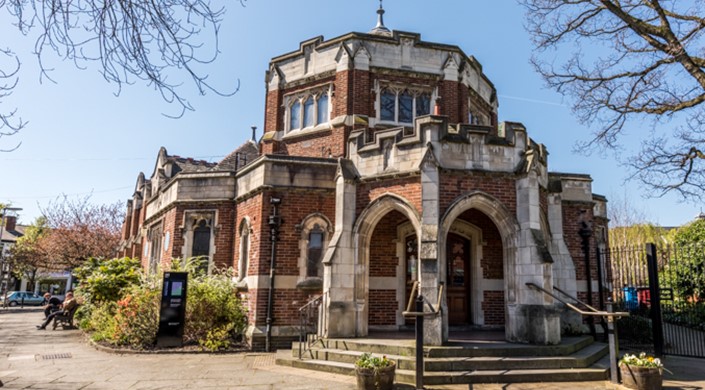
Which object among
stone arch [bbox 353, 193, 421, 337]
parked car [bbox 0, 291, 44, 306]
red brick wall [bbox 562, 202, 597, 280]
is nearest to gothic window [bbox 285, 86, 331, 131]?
stone arch [bbox 353, 193, 421, 337]

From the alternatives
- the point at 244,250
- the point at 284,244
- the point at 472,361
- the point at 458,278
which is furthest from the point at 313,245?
the point at 472,361

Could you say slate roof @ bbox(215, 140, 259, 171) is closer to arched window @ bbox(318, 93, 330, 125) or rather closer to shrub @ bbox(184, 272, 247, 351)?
arched window @ bbox(318, 93, 330, 125)

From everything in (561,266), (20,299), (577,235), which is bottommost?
(20,299)

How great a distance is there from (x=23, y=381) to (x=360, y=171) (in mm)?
7794

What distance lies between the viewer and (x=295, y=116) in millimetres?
17109

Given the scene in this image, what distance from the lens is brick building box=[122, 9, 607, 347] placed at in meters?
10.2

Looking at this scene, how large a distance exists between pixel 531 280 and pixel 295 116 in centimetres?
1043

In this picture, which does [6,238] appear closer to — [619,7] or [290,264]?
[290,264]

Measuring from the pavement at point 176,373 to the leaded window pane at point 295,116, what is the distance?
8.56 meters

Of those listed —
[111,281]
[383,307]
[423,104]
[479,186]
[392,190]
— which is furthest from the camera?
[423,104]

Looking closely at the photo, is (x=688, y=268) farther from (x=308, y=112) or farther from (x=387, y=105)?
(x=308, y=112)

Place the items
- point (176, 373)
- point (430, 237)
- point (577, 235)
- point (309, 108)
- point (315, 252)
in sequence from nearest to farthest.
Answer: point (176, 373), point (430, 237), point (315, 252), point (577, 235), point (309, 108)

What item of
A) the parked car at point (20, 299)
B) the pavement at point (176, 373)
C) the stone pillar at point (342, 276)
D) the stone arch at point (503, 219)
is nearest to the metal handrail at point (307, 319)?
the stone pillar at point (342, 276)

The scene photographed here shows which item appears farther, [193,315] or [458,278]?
[458,278]
